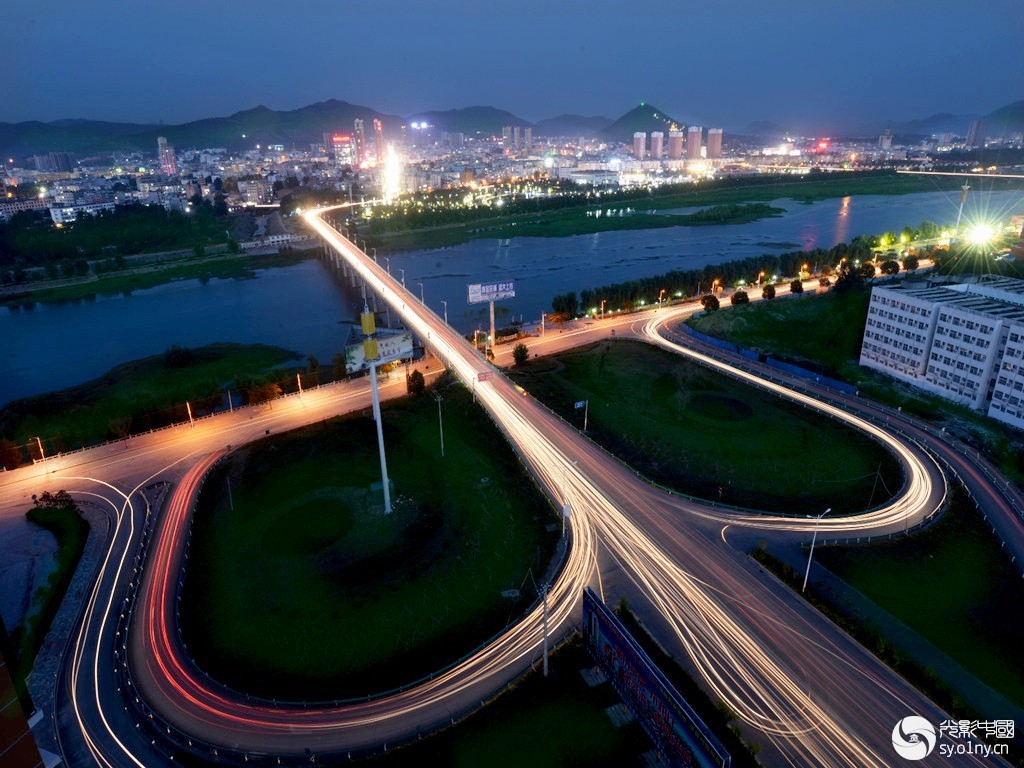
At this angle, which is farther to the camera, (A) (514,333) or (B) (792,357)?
(A) (514,333)

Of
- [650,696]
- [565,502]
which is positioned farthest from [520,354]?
[650,696]

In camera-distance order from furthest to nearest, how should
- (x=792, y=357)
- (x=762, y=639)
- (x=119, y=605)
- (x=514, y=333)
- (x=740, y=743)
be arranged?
(x=514, y=333)
(x=792, y=357)
(x=119, y=605)
(x=762, y=639)
(x=740, y=743)

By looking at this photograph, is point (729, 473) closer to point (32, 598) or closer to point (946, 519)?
point (946, 519)

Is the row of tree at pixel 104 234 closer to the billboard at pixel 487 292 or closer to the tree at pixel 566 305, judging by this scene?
the billboard at pixel 487 292

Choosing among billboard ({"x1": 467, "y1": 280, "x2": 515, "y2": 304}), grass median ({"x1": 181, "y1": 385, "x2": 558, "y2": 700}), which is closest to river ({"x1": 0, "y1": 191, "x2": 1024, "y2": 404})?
billboard ({"x1": 467, "y1": 280, "x2": 515, "y2": 304})

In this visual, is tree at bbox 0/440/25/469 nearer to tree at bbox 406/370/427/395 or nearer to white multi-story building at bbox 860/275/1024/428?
tree at bbox 406/370/427/395

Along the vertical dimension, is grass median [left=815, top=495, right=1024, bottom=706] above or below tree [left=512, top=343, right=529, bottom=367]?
below

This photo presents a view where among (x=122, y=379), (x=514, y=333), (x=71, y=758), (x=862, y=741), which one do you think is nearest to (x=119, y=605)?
(x=71, y=758)
